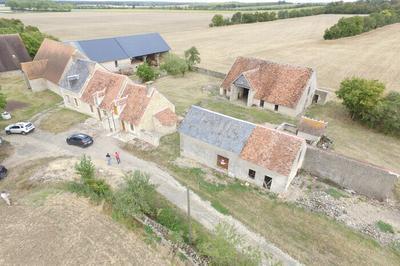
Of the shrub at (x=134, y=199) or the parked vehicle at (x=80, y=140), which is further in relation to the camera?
the parked vehicle at (x=80, y=140)

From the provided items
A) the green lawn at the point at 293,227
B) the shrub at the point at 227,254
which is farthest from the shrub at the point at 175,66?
the shrub at the point at 227,254

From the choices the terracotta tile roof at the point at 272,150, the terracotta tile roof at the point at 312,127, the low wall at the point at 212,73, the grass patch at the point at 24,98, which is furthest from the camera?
the low wall at the point at 212,73

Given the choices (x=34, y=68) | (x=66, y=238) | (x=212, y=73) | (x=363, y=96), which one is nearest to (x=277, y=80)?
(x=363, y=96)

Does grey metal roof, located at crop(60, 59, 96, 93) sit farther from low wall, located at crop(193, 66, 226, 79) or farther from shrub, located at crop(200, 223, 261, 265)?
shrub, located at crop(200, 223, 261, 265)

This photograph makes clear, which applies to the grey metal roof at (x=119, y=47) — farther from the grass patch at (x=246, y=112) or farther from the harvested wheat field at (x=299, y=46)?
the grass patch at (x=246, y=112)

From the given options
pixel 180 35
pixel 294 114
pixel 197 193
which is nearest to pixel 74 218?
pixel 197 193

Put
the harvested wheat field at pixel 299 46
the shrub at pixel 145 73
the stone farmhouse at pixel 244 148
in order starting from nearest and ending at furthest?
the stone farmhouse at pixel 244 148 < the shrub at pixel 145 73 < the harvested wheat field at pixel 299 46

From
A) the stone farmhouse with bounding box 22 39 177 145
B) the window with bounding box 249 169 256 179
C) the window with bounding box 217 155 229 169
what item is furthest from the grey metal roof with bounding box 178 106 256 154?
the stone farmhouse with bounding box 22 39 177 145

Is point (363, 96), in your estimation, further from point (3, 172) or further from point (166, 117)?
point (3, 172)
